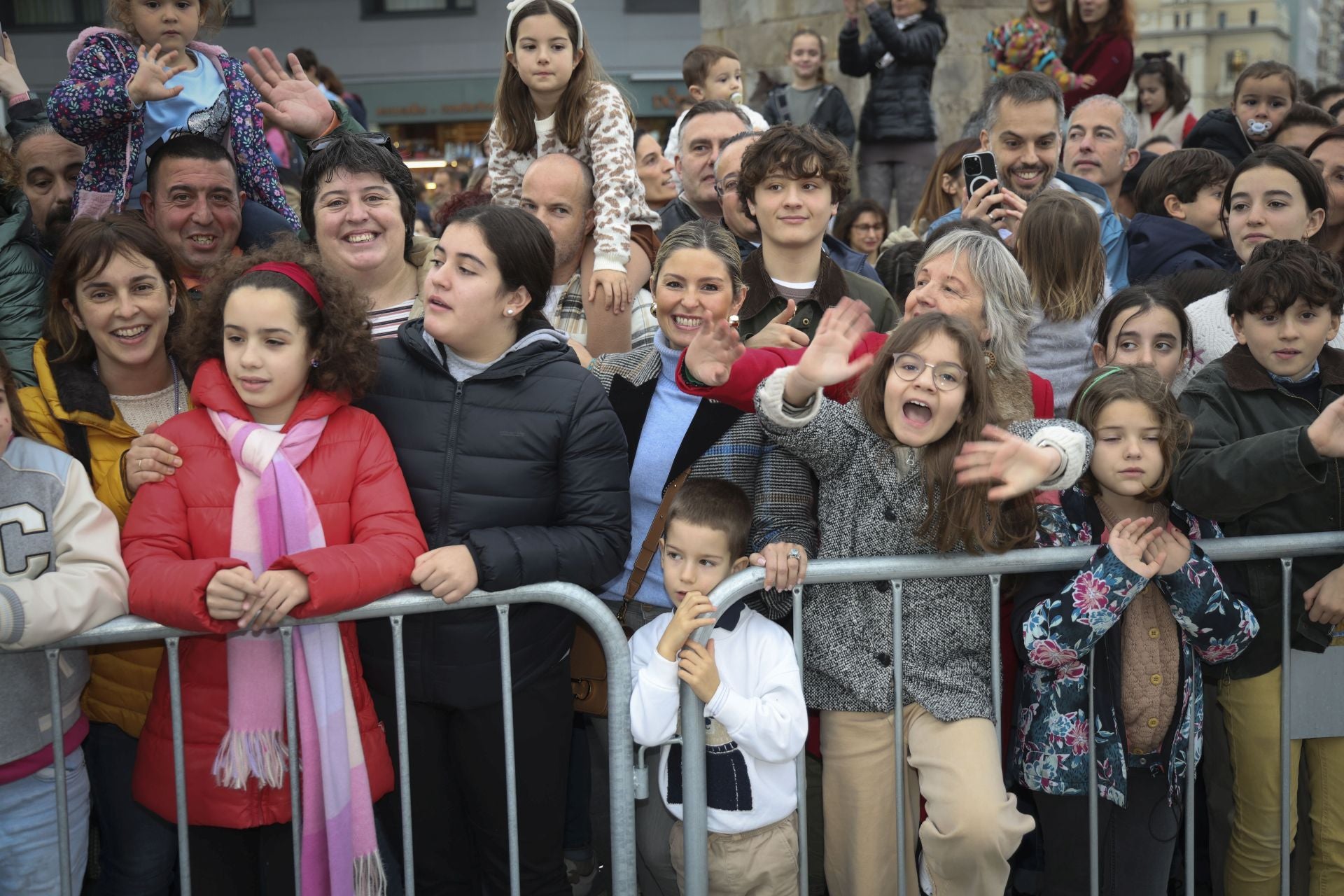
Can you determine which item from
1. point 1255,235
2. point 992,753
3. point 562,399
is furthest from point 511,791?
point 1255,235

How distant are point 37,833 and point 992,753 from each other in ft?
8.07

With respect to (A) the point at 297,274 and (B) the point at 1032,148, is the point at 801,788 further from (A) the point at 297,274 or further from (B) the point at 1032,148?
(B) the point at 1032,148

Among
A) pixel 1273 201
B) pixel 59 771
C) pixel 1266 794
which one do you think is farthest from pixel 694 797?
pixel 1273 201

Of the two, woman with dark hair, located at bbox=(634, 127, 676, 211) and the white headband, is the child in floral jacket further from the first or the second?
woman with dark hair, located at bbox=(634, 127, 676, 211)

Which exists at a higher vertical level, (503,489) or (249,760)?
(503,489)

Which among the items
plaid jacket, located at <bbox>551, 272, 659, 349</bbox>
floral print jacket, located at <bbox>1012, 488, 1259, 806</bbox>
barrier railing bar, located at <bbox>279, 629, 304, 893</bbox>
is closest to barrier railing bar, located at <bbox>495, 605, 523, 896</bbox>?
barrier railing bar, located at <bbox>279, 629, 304, 893</bbox>

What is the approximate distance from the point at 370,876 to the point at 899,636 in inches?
59.5

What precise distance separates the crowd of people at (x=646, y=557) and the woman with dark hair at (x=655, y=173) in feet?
8.51

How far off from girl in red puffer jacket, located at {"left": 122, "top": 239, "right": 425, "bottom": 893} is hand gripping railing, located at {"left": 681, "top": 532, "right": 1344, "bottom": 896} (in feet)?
2.71

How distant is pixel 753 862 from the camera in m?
3.13

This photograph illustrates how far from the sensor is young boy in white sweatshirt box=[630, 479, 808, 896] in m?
3.01

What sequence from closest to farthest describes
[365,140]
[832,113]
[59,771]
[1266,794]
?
[59,771] < [1266,794] < [365,140] < [832,113]

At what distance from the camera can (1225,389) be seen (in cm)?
357

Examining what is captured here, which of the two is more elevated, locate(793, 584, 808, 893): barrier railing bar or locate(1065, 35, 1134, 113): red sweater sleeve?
locate(1065, 35, 1134, 113): red sweater sleeve
